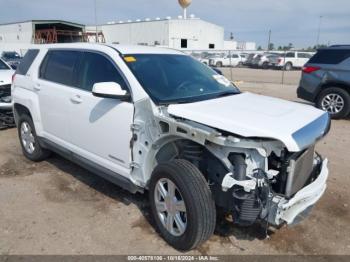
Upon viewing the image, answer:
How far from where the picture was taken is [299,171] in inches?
117

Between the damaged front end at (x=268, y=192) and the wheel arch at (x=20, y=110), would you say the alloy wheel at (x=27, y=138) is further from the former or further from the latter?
the damaged front end at (x=268, y=192)

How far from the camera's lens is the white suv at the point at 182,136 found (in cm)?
269

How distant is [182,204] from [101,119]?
1399mm

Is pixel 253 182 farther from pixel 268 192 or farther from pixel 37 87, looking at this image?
pixel 37 87

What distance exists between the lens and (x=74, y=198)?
165 inches

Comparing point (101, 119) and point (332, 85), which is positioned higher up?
point (101, 119)

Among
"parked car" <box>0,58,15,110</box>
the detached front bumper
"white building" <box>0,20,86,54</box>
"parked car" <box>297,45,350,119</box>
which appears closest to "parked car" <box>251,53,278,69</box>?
"white building" <box>0,20,86,54</box>

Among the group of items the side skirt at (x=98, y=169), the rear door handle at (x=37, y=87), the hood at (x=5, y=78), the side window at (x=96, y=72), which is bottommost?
the side skirt at (x=98, y=169)

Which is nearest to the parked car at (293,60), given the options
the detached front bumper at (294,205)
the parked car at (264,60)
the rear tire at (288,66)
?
the rear tire at (288,66)

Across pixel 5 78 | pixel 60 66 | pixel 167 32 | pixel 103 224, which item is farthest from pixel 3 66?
pixel 167 32

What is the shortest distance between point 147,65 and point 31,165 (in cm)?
283

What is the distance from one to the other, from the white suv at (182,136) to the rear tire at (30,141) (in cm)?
59

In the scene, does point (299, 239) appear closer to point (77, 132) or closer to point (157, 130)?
point (157, 130)

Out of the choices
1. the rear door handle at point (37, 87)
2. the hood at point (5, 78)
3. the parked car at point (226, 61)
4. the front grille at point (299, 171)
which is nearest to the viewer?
the front grille at point (299, 171)
